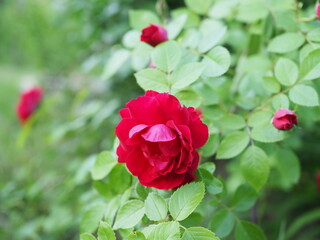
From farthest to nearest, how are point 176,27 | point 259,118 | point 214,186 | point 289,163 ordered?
point 289,163, point 176,27, point 259,118, point 214,186

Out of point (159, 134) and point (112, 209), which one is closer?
point (159, 134)

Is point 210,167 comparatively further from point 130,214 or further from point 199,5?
point 199,5

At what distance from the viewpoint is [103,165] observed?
73 centimetres

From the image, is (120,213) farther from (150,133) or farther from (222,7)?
(222,7)

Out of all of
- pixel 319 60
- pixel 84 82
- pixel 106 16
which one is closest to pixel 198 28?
pixel 319 60

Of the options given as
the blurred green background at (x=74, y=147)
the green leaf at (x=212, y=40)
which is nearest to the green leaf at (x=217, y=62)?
the green leaf at (x=212, y=40)

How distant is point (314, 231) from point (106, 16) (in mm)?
1460

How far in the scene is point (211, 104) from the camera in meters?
0.85

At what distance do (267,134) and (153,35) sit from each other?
34 centimetres

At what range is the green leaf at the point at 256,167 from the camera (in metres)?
0.70

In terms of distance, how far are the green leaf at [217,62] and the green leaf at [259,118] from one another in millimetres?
140

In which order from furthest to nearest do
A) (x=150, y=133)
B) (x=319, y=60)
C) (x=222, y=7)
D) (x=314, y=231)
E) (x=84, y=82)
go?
1. (x=84, y=82)
2. (x=314, y=231)
3. (x=222, y=7)
4. (x=319, y=60)
5. (x=150, y=133)

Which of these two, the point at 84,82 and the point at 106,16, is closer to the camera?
the point at 106,16

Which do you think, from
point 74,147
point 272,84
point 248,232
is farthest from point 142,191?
point 74,147
